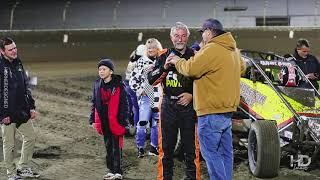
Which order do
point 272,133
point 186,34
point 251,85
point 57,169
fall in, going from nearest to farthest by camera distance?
point 186,34
point 272,133
point 57,169
point 251,85

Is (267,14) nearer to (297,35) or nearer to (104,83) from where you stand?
(297,35)

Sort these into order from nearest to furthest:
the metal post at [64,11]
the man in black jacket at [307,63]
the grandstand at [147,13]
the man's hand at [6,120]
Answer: the man's hand at [6,120] < the man in black jacket at [307,63] < the grandstand at [147,13] < the metal post at [64,11]

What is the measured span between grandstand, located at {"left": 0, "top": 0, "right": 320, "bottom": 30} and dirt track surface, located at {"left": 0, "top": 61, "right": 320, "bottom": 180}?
13.6m

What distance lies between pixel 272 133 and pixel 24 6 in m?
24.6

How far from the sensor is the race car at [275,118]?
694 centimetres

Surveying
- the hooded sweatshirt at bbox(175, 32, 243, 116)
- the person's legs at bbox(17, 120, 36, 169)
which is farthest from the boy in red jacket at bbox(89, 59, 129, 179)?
the hooded sweatshirt at bbox(175, 32, 243, 116)

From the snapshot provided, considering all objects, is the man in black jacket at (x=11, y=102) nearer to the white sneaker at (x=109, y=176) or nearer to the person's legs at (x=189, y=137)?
the white sneaker at (x=109, y=176)

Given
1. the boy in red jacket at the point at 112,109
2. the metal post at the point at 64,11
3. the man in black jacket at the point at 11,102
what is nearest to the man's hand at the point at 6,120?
the man in black jacket at the point at 11,102

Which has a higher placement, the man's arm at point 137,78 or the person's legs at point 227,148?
the man's arm at point 137,78

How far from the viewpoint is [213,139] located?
5.20m

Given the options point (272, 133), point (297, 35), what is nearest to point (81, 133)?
point (272, 133)

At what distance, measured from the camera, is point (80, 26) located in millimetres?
28250

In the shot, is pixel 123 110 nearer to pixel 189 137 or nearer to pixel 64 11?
pixel 189 137

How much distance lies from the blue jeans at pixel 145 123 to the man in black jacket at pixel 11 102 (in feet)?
6.19
